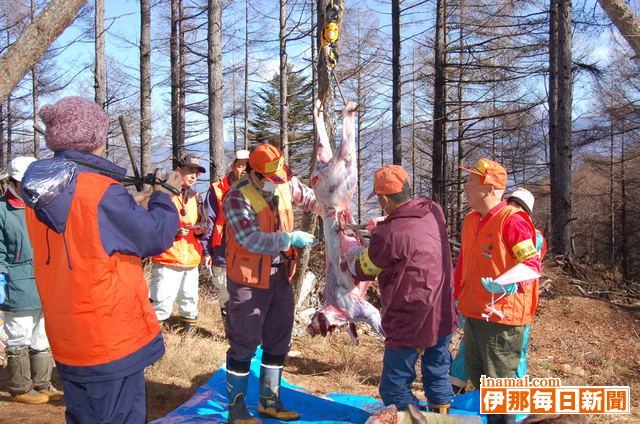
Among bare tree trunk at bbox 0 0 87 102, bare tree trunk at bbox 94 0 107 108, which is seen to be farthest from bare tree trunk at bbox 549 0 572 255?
bare tree trunk at bbox 94 0 107 108

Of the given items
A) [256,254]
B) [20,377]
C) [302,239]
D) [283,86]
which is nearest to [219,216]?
[256,254]

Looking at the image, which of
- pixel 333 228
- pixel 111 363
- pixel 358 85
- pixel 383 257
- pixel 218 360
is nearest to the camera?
pixel 111 363

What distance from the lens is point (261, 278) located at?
133 inches

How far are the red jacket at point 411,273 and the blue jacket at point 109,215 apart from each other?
1306 millimetres

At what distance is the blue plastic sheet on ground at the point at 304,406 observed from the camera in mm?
3658

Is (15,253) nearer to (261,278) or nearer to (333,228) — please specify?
(261,278)

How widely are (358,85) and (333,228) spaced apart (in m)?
21.0

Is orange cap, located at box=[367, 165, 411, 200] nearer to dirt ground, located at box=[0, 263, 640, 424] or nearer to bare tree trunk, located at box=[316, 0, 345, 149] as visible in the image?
bare tree trunk, located at box=[316, 0, 345, 149]

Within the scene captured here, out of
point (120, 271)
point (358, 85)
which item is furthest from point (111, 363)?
point (358, 85)

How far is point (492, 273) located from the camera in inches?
129

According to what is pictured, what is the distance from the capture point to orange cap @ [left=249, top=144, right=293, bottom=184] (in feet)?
Result: 11.0

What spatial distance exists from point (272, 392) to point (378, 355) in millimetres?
2706

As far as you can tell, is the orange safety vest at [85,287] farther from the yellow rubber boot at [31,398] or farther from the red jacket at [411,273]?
the yellow rubber boot at [31,398]

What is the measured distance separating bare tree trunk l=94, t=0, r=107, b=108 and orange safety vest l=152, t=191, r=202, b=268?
8.14 m
